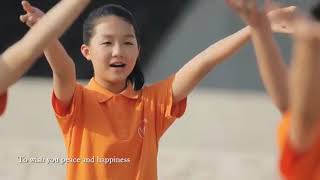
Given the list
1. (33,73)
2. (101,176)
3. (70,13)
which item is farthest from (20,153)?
(70,13)

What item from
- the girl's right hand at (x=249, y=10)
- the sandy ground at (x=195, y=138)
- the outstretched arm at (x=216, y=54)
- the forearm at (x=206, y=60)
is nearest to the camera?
the girl's right hand at (x=249, y=10)

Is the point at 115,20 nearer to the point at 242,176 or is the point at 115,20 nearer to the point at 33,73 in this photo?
the point at 242,176

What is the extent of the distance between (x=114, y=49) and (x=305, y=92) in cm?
108

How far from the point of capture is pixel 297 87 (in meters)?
1.45

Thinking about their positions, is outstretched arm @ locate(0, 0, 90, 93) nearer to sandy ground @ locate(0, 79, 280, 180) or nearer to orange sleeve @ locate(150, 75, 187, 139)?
orange sleeve @ locate(150, 75, 187, 139)

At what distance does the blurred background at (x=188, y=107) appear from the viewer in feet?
14.0

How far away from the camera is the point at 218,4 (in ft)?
16.6

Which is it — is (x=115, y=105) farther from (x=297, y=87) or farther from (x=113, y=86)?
(x=297, y=87)

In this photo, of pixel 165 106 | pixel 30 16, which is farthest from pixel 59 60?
pixel 165 106

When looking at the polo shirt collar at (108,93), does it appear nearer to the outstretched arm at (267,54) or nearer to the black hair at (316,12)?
the outstretched arm at (267,54)

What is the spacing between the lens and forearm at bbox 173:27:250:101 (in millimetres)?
2264

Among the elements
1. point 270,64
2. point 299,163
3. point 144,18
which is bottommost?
point 299,163

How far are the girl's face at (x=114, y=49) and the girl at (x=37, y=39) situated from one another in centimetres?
57

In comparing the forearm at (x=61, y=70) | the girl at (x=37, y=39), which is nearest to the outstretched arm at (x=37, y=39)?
the girl at (x=37, y=39)
